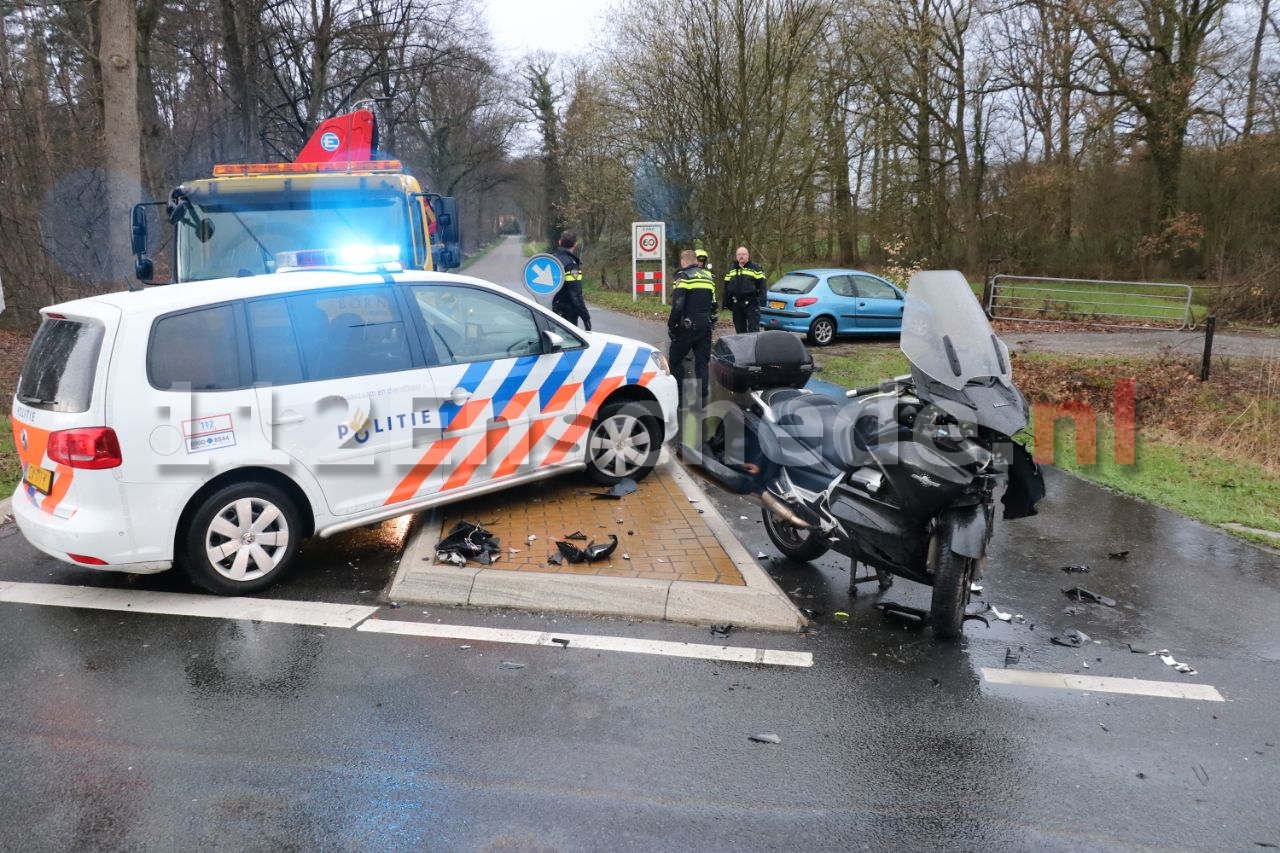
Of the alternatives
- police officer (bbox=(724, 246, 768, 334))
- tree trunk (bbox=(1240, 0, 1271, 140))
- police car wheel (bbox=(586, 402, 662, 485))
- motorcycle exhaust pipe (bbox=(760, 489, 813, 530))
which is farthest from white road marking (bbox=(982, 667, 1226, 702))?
tree trunk (bbox=(1240, 0, 1271, 140))

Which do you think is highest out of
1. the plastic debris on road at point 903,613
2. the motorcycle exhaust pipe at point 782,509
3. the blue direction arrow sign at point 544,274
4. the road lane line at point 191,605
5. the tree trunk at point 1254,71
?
the tree trunk at point 1254,71

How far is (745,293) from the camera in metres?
12.9

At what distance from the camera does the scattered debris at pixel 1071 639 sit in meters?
4.34

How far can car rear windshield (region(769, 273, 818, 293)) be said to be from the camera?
53.8 ft

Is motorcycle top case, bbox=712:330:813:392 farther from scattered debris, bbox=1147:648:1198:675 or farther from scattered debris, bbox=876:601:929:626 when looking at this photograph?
scattered debris, bbox=1147:648:1198:675

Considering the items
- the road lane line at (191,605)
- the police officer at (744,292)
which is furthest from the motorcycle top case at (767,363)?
the police officer at (744,292)

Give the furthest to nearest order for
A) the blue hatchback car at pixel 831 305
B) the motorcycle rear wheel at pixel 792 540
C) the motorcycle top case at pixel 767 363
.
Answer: the blue hatchback car at pixel 831 305, the motorcycle top case at pixel 767 363, the motorcycle rear wheel at pixel 792 540

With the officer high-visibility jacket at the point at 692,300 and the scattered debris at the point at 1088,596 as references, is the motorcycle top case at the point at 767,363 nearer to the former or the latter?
the scattered debris at the point at 1088,596

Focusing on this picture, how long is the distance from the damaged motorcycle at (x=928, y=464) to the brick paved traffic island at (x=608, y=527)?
1.92 feet

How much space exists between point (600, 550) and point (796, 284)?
1239 centimetres

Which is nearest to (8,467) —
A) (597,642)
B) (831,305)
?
(597,642)

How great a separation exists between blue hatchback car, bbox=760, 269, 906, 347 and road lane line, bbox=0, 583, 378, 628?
1265 cm

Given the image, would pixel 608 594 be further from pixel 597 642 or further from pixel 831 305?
pixel 831 305

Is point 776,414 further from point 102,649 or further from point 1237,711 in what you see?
point 102,649
